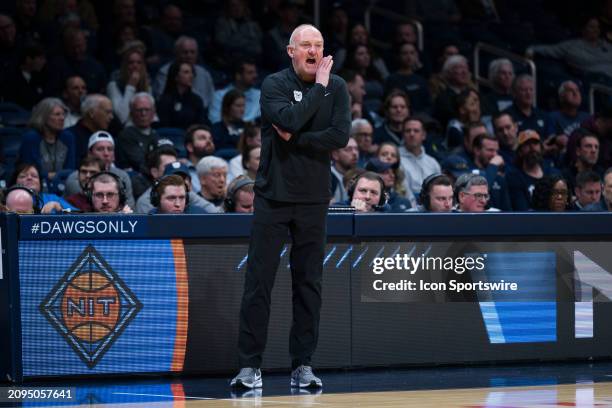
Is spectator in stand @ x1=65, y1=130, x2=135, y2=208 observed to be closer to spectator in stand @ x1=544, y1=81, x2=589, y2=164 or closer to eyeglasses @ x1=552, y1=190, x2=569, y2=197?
eyeglasses @ x1=552, y1=190, x2=569, y2=197

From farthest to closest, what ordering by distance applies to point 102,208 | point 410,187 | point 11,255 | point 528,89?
1. point 528,89
2. point 410,187
3. point 102,208
4. point 11,255

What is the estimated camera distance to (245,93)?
15922mm

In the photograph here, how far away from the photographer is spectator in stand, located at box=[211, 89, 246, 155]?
14789 millimetres

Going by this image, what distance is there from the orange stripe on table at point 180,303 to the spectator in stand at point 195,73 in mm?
6574

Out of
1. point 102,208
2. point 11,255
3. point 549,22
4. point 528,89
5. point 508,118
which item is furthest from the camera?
point 549,22

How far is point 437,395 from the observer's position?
25.9 feet

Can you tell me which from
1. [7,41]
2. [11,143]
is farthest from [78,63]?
[11,143]

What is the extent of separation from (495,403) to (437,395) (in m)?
0.59

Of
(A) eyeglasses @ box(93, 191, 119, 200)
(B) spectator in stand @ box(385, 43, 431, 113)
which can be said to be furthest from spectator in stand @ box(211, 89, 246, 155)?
(A) eyeglasses @ box(93, 191, 119, 200)

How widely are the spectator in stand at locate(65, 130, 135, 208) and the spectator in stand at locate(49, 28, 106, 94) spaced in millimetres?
2170

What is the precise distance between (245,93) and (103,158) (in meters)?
3.68

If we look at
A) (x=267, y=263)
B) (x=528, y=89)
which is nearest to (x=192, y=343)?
(x=267, y=263)

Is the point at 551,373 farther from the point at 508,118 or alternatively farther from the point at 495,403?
the point at 508,118

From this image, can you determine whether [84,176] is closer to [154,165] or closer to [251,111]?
[154,165]
